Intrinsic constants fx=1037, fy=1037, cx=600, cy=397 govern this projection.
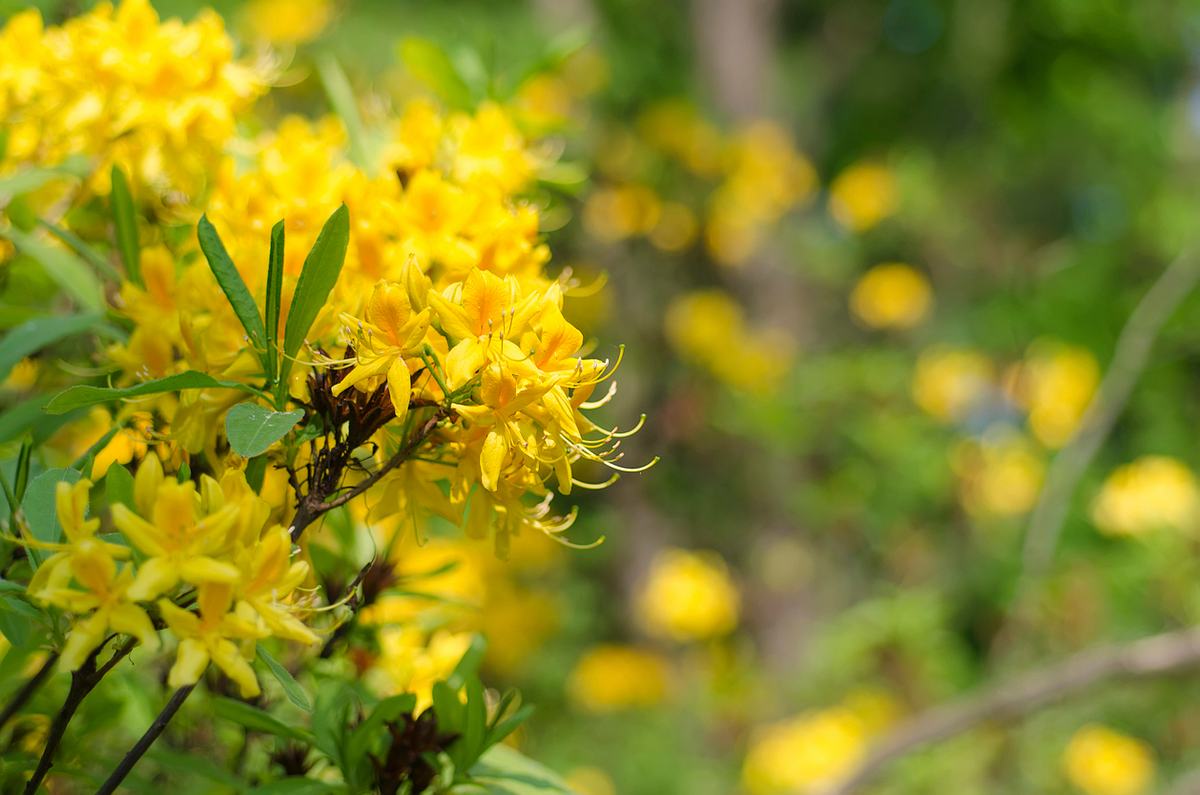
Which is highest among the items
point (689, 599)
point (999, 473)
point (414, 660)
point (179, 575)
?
point (179, 575)

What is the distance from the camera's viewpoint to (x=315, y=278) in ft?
1.55

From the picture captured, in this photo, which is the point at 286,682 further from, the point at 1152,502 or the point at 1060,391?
the point at 1060,391

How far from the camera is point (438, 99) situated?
2.96ft

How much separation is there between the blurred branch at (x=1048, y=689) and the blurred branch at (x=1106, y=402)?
70 cm

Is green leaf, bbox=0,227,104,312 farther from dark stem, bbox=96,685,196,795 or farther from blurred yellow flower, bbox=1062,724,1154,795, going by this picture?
blurred yellow flower, bbox=1062,724,1154,795

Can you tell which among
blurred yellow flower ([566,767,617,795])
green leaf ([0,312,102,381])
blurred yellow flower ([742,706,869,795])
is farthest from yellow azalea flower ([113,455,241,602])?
blurred yellow flower ([566,767,617,795])

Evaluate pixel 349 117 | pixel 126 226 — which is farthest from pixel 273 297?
pixel 349 117

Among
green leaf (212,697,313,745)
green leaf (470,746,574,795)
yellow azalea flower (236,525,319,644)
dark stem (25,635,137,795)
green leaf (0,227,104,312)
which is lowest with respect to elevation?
green leaf (470,746,574,795)

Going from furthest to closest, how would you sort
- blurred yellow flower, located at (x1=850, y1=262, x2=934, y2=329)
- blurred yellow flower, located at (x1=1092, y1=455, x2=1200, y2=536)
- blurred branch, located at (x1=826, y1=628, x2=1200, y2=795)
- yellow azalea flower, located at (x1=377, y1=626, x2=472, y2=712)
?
blurred yellow flower, located at (x1=850, y1=262, x2=934, y2=329) → blurred yellow flower, located at (x1=1092, y1=455, x2=1200, y2=536) → blurred branch, located at (x1=826, y1=628, x2=1200, y2=795) → yellow azalea flower, located at (x1=377, y1=626, x2=472, y2=712)

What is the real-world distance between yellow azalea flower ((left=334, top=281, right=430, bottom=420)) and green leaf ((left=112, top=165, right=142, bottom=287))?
249 millimetres

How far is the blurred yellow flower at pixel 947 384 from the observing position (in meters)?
3.36

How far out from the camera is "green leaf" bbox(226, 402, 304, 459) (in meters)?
0.42

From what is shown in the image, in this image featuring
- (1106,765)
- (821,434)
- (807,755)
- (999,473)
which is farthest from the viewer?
(821,434)

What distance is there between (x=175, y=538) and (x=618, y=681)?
2693 millimetres
